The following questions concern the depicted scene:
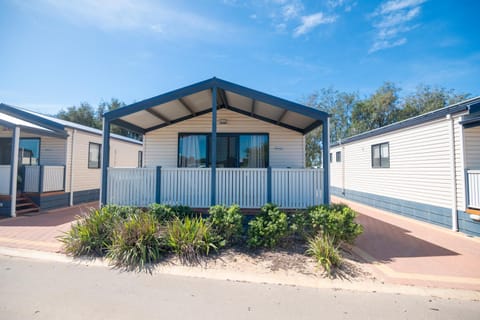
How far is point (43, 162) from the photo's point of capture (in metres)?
10.0

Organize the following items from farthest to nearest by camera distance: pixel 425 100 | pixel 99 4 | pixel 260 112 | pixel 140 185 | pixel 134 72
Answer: pixel 425 100 → pixel 134 72 → pixel 260 112 → pixel 99 4 → pixel 140 185

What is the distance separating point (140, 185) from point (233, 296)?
14.2ft

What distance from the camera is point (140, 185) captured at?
6250 millimetres

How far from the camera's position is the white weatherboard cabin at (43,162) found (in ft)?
26.4

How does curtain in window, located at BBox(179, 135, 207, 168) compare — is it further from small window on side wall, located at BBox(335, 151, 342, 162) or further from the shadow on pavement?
small window on side wall, located at BBox(335, 151, 342, 162)

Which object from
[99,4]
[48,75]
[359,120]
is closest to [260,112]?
[99,4]

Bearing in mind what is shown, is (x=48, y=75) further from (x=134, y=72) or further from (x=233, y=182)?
(x=233, y=182)

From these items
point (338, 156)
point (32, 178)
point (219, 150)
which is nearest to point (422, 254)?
point (219, 150)

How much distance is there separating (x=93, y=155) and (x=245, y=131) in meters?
8.72

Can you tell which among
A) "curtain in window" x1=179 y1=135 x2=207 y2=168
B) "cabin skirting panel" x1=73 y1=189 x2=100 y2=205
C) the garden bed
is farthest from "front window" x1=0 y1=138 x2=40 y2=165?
the garden bed

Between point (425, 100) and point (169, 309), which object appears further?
point (425, 100)

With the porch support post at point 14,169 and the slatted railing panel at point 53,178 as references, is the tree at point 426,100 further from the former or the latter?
the porch support post at point 14,169

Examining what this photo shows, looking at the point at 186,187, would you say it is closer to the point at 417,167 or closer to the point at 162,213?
the point at 162,213

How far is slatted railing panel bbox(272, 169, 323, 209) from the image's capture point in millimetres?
5910
